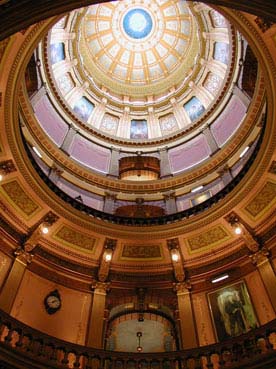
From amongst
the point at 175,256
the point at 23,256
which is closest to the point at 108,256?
the point at 175,256

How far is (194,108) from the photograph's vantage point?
77.8 ft

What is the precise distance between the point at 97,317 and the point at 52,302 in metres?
1.77

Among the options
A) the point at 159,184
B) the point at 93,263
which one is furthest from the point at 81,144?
the point at 93,263

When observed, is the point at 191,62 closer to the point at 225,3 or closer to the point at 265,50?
the point at 265,50

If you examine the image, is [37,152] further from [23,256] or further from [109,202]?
[23,256]

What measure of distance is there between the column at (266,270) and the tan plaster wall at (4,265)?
903 centimetres

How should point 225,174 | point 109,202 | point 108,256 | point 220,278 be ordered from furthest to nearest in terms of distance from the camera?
point 109,202, point 225,174, point 108,256, point 220,278

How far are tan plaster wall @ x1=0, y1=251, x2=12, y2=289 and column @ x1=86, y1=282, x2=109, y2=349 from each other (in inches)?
138

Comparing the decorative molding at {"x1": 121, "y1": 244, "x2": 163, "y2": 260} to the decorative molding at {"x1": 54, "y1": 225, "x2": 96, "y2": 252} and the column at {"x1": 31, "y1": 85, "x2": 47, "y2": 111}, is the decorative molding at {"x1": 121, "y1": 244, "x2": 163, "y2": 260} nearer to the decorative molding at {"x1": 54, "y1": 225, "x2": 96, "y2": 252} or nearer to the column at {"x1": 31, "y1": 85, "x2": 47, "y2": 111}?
the decorative molding at {"x1": 54, "y1": 225, "x2": 96, "y2": 252}

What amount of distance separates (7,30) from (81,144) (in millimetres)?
14295

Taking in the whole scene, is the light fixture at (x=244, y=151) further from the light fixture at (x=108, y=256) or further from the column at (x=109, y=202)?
the light fixture at (x=108, y=256)

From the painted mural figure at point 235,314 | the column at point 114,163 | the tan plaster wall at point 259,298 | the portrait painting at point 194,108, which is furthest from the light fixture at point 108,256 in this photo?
the portrait painting at point 194,108

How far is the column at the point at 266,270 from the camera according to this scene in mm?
12316

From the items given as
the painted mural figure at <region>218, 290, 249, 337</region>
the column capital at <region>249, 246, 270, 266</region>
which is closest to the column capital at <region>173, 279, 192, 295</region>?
the painted mural figure at <region>218, 290, 249, 337</region>
